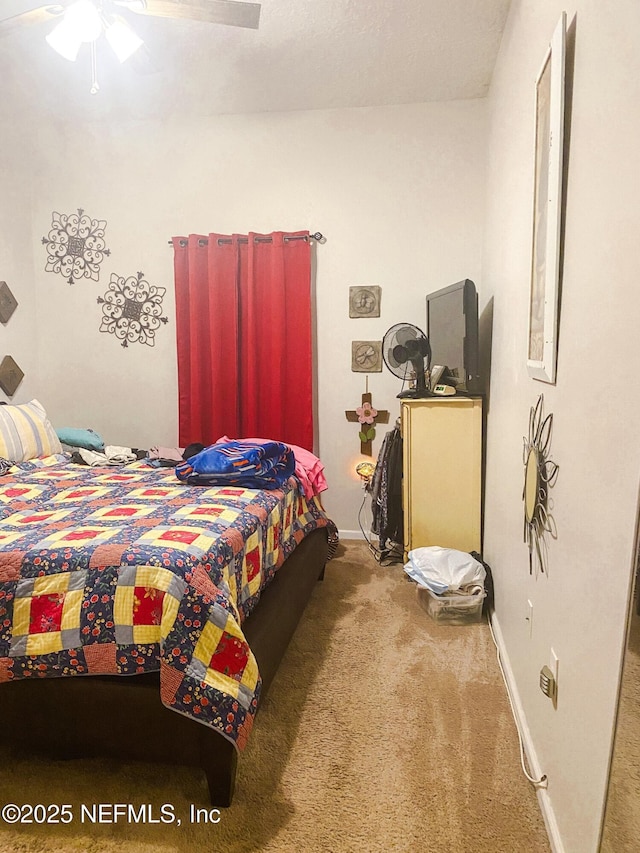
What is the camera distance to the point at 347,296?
12.9 ft

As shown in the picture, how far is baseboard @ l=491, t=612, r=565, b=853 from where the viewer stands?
1447 mm

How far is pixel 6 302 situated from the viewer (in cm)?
392

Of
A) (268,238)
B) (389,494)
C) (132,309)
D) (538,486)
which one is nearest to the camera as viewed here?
(538,486)

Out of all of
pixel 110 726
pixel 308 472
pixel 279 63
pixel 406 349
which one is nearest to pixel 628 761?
pixel 110 726

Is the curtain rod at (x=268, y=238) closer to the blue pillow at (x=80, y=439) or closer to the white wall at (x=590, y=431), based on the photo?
the blue pillow at (x=80, y=439)

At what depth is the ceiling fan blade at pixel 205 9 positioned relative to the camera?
87.6 inches

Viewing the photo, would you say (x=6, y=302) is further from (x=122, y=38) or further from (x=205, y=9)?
(x=205, y=9)

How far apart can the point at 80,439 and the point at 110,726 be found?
2343 millimetres

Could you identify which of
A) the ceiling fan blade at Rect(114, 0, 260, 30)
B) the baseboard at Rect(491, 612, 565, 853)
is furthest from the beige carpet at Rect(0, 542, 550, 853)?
the ceiling fan blade at Rect(114, 0, 260, 30)

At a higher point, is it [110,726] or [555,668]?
[555,668]

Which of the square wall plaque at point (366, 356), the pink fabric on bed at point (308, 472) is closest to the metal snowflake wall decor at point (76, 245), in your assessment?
the square wall plaque at point (366, 356)

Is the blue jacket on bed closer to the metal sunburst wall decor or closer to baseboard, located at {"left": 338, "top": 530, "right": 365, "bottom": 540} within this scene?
the metal sunburst wall decor

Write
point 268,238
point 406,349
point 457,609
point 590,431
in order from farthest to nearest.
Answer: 1. point 268,238
2. point 406,349
3. point 457,609
4. point 590,431

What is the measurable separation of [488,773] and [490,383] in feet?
6.29
